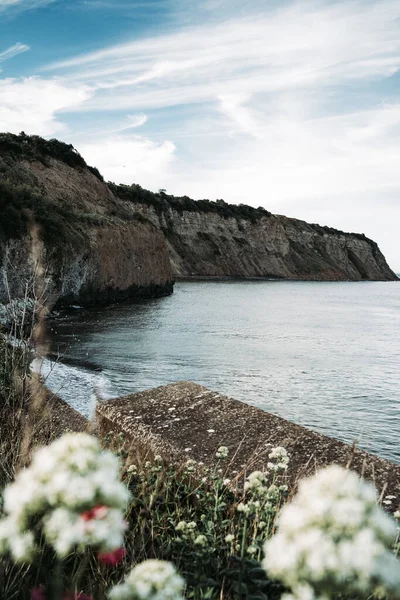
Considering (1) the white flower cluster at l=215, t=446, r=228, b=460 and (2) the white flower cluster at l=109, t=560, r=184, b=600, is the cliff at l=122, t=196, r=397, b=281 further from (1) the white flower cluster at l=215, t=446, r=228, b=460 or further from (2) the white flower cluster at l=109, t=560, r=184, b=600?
(2) the white flower cluster at l=109, t=560, r=184, b=600

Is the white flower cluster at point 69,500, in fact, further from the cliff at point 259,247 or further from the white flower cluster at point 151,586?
the cliff at point 259,247

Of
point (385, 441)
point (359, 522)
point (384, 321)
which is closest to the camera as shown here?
point (359, 522)

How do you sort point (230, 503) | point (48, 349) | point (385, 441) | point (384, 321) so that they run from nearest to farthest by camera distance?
point (230, 503)
point (385, 441)
point (48, 349)
point (384, 321)

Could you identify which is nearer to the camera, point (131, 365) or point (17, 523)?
point (17, 523)

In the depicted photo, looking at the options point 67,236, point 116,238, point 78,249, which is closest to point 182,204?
point 116,238

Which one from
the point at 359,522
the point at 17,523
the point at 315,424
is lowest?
the point at 315,424

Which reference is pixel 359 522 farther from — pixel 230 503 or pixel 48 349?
pixel 48 349

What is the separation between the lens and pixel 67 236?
87.8 feet

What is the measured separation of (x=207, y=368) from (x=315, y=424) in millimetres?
5499

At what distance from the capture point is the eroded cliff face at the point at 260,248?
84625 mm

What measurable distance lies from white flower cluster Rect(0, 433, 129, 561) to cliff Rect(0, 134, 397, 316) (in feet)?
20.0

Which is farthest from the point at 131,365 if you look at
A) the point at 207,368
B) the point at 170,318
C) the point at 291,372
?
the point at 170,318

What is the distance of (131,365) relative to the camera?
15.0 metres

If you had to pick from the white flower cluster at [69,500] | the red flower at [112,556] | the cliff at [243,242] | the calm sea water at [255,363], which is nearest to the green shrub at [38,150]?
the cliff at [243,242]
